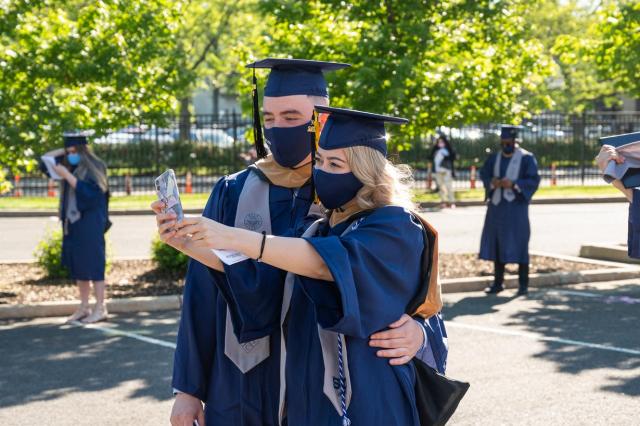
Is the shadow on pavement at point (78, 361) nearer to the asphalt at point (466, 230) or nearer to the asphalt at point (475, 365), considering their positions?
the asphalt at point (475, 365)

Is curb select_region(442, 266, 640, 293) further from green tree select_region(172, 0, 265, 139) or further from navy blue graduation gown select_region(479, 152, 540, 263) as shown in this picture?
green tree select_region(172, 0, 265, 139)

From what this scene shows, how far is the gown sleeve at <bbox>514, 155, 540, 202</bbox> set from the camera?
12.1 metres

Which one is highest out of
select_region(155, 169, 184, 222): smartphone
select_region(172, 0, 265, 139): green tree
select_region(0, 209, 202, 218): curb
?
select_region(172, 0, 265, 139): green tree

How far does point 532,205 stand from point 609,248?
1061 cm

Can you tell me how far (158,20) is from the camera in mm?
13266

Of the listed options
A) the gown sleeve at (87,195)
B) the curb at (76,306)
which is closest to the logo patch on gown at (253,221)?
the gown sleeve at (87,195)

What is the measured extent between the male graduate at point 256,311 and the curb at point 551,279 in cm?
852

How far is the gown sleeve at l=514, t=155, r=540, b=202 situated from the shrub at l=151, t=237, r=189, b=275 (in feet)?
13.1

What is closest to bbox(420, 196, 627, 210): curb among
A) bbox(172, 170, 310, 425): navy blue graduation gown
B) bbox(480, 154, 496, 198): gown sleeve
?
bbox(480, 154, 496, 198): gown sleeve

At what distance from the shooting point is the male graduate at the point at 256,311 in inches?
133

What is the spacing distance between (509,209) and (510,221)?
0.50 feet

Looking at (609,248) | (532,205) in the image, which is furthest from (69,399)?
(532,205)

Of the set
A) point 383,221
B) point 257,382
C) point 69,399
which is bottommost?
point 69,399

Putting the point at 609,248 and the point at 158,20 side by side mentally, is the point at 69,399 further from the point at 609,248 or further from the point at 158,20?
the point at 609,248
